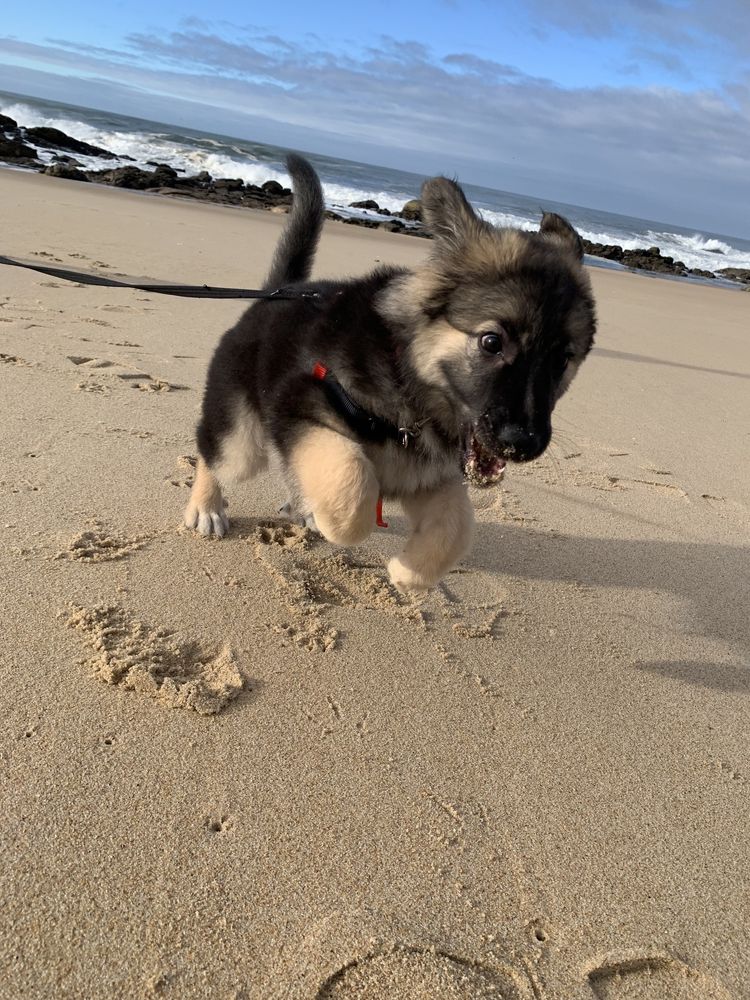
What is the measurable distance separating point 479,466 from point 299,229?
1.77 metres

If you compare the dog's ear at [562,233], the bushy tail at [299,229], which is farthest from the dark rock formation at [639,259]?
the dog's ear at [562,233]

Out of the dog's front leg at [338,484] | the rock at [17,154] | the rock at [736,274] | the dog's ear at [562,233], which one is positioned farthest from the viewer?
the rock at [736,274]

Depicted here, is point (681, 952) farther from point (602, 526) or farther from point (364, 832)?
point (602, 526)

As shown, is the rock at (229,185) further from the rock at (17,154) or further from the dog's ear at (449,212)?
the dog's ear at (449,212)

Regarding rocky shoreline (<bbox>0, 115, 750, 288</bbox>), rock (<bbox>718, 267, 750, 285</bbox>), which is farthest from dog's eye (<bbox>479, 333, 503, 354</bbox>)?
rock (<bbox>718, 267, 750, 285</bbox>)

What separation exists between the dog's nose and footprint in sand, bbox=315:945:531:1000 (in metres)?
1.25

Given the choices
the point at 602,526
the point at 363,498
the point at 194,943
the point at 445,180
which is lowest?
the point at 194,943

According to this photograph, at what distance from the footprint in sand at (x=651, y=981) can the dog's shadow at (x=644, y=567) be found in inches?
58.7

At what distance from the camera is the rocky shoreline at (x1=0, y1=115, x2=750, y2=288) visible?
21625 mm

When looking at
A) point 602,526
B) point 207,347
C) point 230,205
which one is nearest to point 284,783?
point 602,526

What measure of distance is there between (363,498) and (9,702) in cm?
118

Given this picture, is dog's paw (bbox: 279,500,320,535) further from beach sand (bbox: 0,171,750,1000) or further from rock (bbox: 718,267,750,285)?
rock (bbox: 718,267,750,285)

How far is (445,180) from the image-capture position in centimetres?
261

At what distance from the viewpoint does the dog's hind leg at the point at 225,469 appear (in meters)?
3.13
